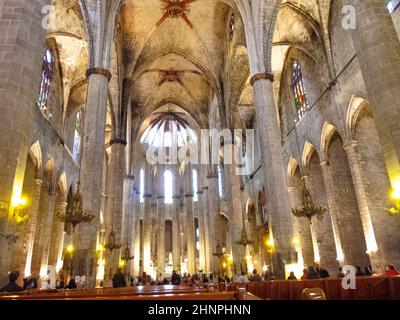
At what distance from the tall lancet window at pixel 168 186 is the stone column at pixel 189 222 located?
12.7ft

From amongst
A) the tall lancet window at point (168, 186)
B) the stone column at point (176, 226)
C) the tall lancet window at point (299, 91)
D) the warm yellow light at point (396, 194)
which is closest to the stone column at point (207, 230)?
the stone column at point (176, 226)

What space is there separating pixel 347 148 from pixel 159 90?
20.6 meters

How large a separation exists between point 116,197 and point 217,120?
1310 centimetres

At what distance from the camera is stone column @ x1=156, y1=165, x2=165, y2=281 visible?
38.9 metres

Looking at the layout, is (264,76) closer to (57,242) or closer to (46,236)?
(46,236)

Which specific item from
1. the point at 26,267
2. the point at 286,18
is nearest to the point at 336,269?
the point at 286,18

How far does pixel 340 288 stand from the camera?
6.46m

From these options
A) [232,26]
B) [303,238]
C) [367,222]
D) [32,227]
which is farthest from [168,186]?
[367,222]

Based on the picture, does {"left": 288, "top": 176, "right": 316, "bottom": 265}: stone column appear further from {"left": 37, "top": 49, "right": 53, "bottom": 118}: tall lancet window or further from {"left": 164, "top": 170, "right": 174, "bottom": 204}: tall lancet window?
{"left": 164, "top": 170, "right": 174, "bottom": 204}: tall lancet window

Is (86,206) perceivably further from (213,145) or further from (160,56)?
(213,145)

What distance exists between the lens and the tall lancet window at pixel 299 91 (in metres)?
20.5

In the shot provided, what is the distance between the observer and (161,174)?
43.8m

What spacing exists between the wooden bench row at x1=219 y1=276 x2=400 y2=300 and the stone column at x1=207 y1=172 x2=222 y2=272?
18029mm

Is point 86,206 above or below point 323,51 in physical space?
below
